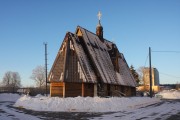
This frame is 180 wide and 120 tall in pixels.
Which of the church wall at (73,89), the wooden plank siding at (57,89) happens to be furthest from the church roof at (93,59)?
the wooden plank siding at (57,89)

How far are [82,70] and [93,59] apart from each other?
289 centimetres

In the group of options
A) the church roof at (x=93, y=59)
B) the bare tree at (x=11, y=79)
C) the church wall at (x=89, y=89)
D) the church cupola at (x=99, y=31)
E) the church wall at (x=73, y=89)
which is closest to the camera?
the church wall at (x=73, y=89)

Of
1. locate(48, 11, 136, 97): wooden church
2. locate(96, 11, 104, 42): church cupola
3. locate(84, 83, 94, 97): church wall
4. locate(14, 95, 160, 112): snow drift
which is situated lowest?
locate(14, 95, 160, 112): snow drift

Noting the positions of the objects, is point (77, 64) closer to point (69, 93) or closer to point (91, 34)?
point (69, 93)

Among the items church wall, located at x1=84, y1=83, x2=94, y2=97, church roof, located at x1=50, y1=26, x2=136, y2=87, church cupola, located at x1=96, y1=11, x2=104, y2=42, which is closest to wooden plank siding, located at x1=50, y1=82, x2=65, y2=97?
church roof, located at x1=50, y1=26, x2=136, y2=87

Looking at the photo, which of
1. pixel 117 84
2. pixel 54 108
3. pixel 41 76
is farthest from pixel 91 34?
pixel 41 76

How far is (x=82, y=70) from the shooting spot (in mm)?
30062

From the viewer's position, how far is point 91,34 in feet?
126

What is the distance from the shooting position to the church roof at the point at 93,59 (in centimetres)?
3094

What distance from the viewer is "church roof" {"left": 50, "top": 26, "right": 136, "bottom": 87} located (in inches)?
1218

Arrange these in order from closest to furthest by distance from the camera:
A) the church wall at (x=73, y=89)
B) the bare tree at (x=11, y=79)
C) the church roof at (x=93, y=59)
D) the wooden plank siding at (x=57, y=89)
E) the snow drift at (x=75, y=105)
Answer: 1. the snow drift at (x=75, y=105)
2. the church wall at (x=73, y=89)
3. the wooden plank siding at (x=57, y=89)
4. the church roof at (x=93, y=59)
5. the bare tree at (x=11, y=79)

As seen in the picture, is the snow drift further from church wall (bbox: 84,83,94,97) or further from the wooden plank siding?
church wall (bbox: 84,83,94,97)

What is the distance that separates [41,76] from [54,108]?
318 ft

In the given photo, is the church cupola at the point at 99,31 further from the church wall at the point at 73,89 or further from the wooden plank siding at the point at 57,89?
the wooden plank siding at the point at 57,89
